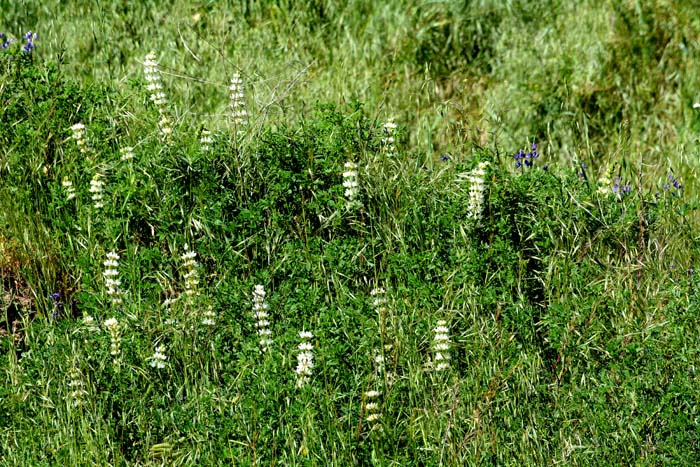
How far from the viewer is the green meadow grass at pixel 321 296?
361cm

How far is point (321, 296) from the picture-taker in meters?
4.34

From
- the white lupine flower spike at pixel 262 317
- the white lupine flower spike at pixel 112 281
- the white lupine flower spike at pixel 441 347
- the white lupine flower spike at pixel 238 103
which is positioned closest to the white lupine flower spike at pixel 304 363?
the white lupine flower spike at pixel 262 317

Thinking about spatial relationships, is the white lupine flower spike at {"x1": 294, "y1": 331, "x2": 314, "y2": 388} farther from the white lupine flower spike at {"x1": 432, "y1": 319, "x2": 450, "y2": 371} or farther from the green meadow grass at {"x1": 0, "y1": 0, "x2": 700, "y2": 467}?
A: the white lupine flower spike at {"x1": 432, "y1": 319, "x2": 450, "y2": 371}

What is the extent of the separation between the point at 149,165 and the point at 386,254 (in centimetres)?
117

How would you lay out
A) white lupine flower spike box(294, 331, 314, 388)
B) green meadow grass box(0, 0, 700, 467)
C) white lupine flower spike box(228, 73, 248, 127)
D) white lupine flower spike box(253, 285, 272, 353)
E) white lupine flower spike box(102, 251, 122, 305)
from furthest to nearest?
white lupine flower spike box(228, 73, 248, 127), white lupine flower spike box(102, 251, 122, 305), white lupine flower spike box(253, 285, 272, 353), white lupine flower spike box(294, 331, 314, 388), green meadow grass box(0, 0, 700, 467)

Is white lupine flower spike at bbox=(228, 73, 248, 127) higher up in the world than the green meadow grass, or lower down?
higher up

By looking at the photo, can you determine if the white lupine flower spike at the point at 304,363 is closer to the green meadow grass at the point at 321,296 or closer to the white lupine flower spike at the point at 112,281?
the green meadow grass at the point at 321,296

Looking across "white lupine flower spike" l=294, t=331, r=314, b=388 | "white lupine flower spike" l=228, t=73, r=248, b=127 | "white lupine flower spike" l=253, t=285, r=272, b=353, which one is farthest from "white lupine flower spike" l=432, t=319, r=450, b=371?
"white lupine flower spike" l=228, t=73, r=248, b=127

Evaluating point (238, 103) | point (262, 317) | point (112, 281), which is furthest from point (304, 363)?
point (238, 103)

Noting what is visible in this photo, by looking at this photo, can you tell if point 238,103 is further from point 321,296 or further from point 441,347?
point 441,347

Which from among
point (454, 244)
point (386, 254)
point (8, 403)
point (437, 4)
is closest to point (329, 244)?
point (386, 254)

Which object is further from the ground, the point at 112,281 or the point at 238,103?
the point at 238,103

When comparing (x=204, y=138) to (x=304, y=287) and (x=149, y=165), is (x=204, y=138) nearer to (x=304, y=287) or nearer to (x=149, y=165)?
(x=149, y=165)

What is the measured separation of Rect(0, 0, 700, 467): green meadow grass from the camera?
3609 millimetres
